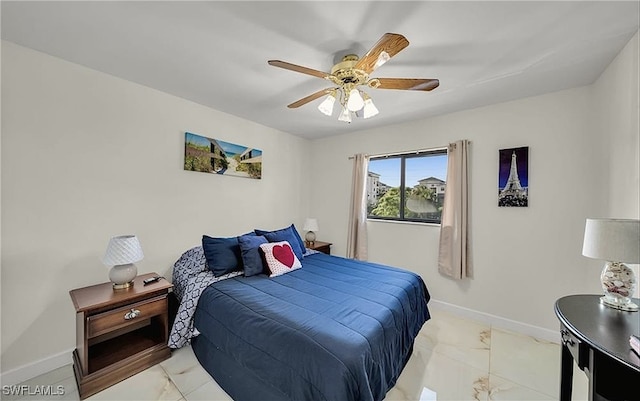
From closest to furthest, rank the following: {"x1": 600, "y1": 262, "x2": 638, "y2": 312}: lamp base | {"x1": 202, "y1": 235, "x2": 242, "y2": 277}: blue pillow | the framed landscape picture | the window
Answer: {"x1": 600, "y1": 262, "x2": 638, "y2": 312}: lamp base → {"x1": 202, "y1": 235, "x2": 242, "y2": 277}: blue pillow → the framed landscape picture → the window

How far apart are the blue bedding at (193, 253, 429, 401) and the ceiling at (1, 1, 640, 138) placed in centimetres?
182

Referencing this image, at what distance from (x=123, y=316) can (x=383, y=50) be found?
2534 millimetres

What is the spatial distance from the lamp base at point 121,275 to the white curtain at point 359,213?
2.65 meters

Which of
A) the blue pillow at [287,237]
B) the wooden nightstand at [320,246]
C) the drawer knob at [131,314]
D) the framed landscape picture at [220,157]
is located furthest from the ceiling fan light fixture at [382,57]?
the wooden nightstand at [320,246]

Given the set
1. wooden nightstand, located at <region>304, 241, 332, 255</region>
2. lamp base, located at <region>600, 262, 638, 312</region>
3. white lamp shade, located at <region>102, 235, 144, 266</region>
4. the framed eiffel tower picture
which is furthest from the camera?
wooden nightstand, located at <region>304, 241, 332, 255</region>

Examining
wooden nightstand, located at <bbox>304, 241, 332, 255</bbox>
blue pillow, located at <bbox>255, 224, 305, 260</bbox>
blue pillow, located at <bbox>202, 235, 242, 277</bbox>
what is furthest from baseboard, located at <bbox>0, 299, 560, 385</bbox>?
blue pillow, located at <bbox>255, 224, 305, 260</bbox>

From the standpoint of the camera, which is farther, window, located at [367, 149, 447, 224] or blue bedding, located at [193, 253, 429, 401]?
window, located at [367, 149, 447, 224]

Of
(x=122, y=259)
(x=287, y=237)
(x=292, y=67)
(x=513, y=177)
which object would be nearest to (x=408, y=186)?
(x=513, y=177)

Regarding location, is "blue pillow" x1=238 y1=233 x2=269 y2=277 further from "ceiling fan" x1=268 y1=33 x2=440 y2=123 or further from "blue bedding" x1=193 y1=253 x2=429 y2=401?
"ceiling fan" x1=268 y1=33 x2=440 y2=123

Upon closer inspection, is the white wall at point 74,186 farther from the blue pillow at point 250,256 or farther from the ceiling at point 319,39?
the blue pillow at point 250,256

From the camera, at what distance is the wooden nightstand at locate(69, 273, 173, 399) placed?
168 cm

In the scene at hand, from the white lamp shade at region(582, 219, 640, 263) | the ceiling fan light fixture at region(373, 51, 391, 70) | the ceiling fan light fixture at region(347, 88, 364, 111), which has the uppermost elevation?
the ceiling fan light fixture at region(373, 51, 391, 70)

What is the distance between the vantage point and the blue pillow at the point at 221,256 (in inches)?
91.1

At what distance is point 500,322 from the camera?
8.80 ft
